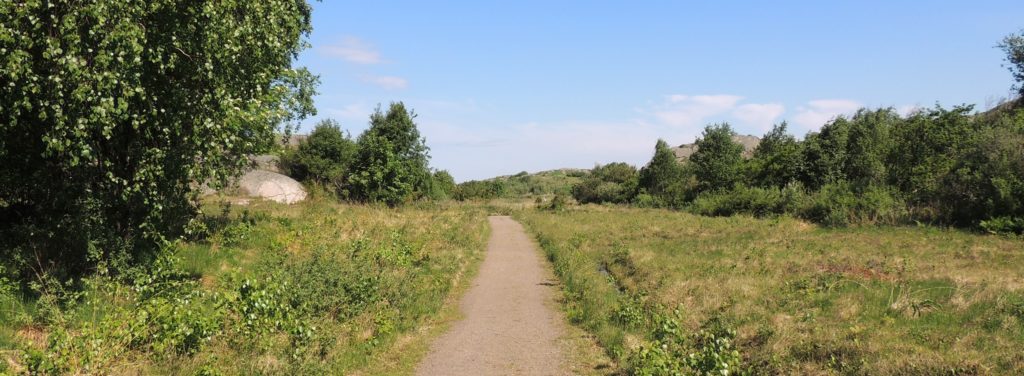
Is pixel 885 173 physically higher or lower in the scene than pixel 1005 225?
higher

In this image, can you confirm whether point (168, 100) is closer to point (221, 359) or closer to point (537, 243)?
point (221, 359)

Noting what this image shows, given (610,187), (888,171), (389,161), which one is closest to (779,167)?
(888,171)

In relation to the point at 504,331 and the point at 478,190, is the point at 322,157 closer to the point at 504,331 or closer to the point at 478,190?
the point at 504,331

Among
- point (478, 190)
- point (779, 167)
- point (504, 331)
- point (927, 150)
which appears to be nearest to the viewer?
point (504, 331)

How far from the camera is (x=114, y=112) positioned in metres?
7.59

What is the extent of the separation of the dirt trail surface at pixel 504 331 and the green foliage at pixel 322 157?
2755 centimetres

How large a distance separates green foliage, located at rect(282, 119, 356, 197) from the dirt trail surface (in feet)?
90.4

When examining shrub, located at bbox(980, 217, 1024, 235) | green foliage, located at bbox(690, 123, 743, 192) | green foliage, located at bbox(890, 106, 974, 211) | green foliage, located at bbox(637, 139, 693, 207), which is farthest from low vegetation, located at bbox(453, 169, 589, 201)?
shrub, located at bbox(980, 217, 1024, 235)

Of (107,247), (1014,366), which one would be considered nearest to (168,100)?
(107,247)

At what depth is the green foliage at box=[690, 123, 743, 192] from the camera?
56.1 meters

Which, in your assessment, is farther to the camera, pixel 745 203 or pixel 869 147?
pixel 745 203

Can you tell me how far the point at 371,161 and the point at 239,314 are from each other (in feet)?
102

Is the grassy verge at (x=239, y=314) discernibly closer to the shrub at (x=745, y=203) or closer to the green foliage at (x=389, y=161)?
the green foliage at (x=389, y=161)

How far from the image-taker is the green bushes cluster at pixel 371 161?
3819cm
